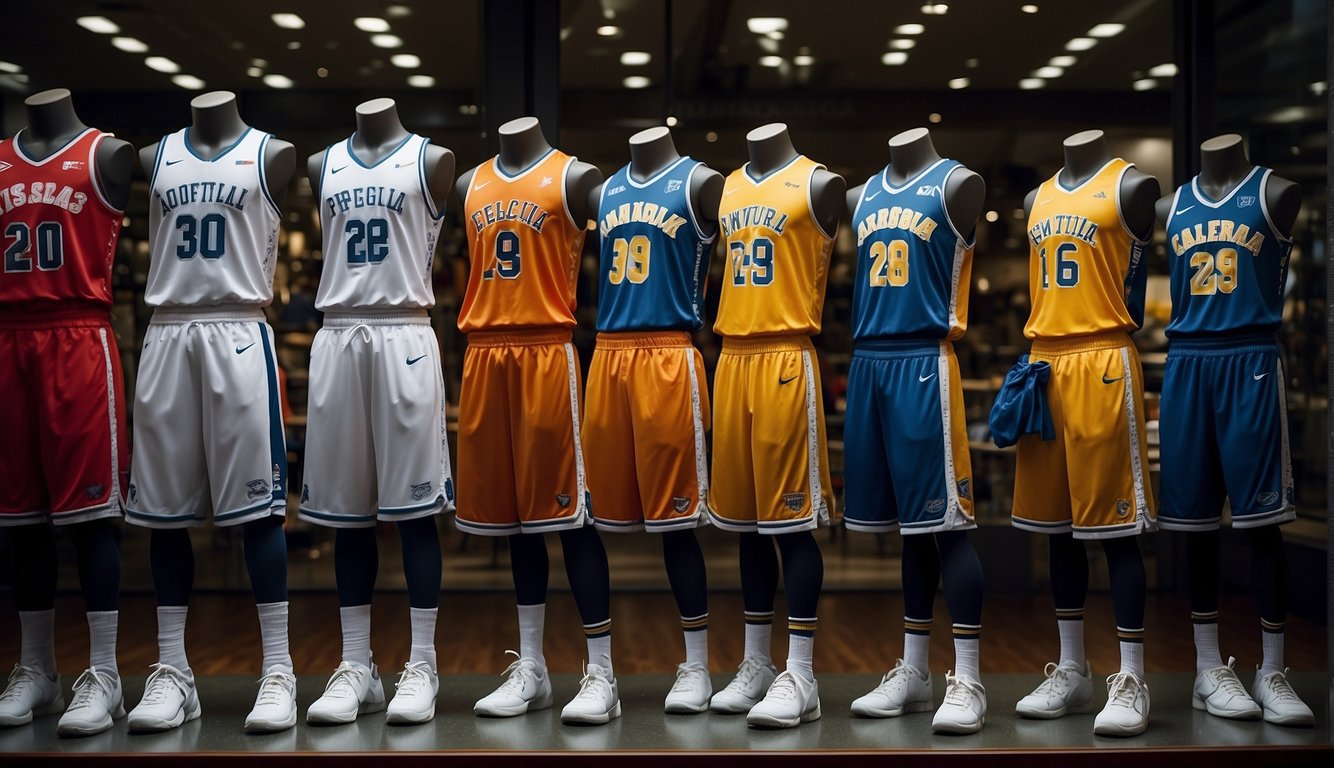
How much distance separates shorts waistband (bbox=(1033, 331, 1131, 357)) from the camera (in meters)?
3.52

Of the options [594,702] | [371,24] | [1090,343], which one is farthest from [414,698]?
[371,24]

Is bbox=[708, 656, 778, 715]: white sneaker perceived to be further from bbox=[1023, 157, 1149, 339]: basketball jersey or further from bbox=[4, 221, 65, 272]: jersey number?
bbox=[4, 221, 65, 272]: jersey number

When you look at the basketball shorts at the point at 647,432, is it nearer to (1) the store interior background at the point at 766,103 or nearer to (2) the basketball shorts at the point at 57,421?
(2) the basketball shorts at the point at 57,421

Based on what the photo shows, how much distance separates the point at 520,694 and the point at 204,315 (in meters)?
1.43

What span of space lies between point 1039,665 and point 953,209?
6.41 feet

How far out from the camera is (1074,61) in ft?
20.5

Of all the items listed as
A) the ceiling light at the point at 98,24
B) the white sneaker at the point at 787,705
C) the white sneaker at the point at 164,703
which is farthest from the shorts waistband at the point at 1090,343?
the ceiling light at the point at 98,24

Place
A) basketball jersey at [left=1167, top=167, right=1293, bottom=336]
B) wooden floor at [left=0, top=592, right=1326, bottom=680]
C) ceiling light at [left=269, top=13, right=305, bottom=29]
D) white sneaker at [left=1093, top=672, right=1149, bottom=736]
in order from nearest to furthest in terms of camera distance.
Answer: white sneaker at [left=1093, top=672, right=1149, bottom=736]
basketball jersey at [left=1167, top=167, right=1293, bottom=336]
wooden floor at [left=0, top=592, right=1326, bottom=680]
ceiling light at [left=269, top=13, right=305, bottom=29]

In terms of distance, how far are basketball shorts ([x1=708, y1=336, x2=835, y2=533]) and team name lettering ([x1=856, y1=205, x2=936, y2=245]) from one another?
1.25 feet

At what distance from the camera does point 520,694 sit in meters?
3.60

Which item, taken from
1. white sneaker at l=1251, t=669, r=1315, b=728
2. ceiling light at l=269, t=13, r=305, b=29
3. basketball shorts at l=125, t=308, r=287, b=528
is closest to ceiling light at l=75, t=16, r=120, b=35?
ceiling light at l=269, t=13, r=305, b=29

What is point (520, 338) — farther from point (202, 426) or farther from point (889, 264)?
point (889, 264)

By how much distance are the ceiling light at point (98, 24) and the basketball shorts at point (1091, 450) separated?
4.87 meters

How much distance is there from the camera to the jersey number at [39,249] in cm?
353
